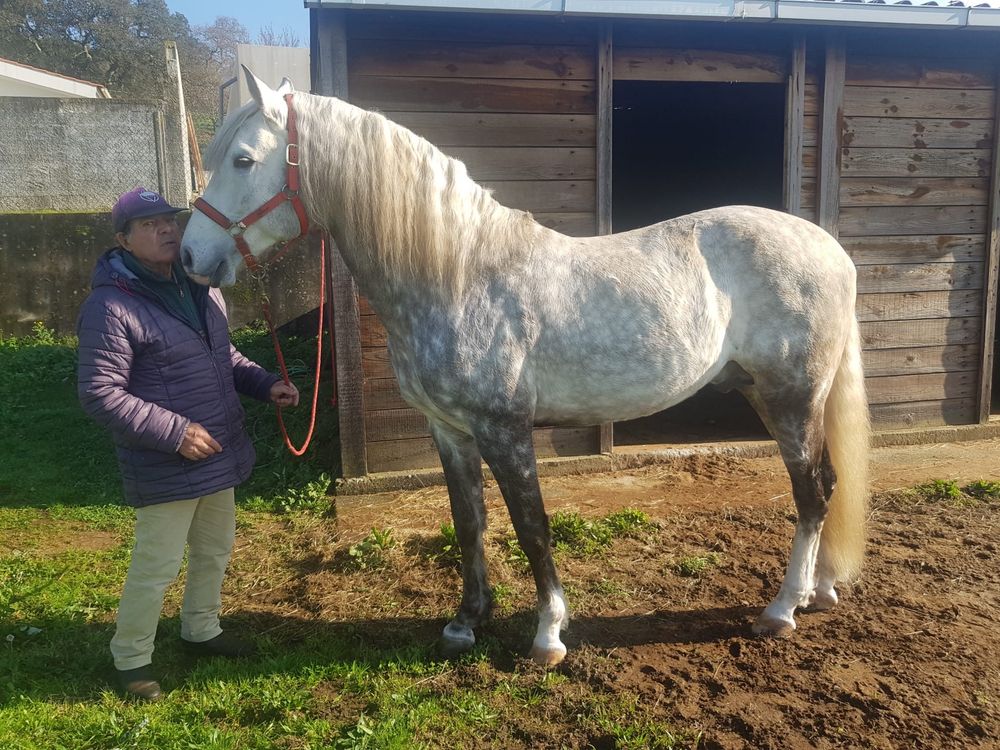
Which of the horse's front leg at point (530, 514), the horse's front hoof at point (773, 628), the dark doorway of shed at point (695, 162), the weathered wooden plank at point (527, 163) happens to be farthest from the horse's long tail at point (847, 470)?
the dark doorway of shed at point (695, 162)

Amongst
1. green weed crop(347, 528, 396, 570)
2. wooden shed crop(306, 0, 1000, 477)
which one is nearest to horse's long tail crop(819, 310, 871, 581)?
wooden shed crop(306, 0, 1000, 477)

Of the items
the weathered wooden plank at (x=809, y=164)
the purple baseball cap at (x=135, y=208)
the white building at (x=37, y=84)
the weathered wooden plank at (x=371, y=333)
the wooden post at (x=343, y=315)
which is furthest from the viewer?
the white building at (x=37, y=84)

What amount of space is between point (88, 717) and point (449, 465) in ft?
5.01

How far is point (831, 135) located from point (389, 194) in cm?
381

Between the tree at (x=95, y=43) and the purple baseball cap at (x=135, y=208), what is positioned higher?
the tree at (x=95, y=43)

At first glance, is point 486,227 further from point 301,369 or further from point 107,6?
point 107,6

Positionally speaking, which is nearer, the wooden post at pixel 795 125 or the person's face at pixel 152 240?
the person's face at pixel 152 240

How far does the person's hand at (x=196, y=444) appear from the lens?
A: 2301 millimetres

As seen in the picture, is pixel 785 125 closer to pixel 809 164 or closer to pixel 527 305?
pixel 809 164

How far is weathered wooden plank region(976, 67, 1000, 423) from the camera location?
504 cm

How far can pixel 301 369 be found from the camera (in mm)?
6543

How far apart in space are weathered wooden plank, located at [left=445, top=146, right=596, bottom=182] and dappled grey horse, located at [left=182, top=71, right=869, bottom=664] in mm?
1904

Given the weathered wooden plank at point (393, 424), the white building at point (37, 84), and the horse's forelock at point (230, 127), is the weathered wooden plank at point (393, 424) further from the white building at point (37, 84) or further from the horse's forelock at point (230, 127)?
the white building at point (37, 84)

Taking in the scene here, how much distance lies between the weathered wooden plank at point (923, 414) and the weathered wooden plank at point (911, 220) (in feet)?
4.33
